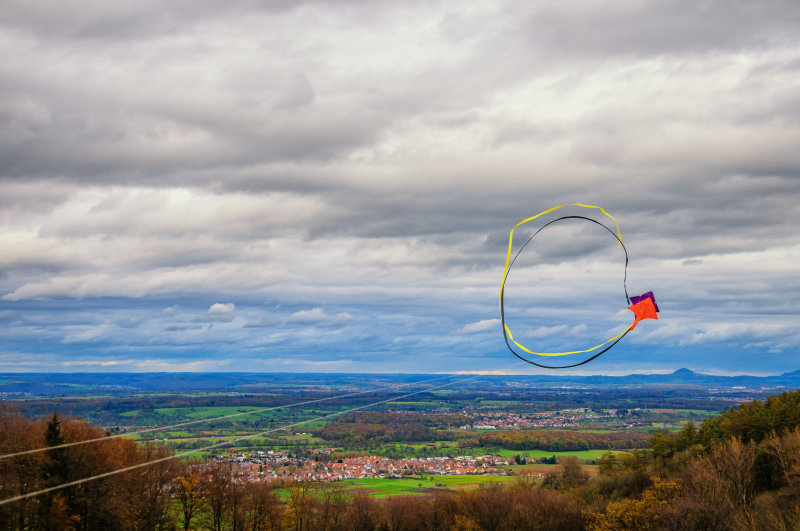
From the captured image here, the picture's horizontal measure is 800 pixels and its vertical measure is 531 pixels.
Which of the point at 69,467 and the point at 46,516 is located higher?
the point at 69,467

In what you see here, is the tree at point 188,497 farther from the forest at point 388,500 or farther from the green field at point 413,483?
the green field at point 413,483

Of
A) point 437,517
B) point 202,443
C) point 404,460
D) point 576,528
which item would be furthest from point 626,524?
point 404,460

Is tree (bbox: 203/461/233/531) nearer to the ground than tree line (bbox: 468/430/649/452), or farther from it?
farther from it

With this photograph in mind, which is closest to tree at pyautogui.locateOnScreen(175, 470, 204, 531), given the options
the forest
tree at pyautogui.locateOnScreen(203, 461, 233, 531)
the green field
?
the forest

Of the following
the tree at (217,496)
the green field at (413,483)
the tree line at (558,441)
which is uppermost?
the tree at (217,496)

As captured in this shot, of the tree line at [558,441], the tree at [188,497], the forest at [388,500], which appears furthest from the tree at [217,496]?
the tree line at [558,441]

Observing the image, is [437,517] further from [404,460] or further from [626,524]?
[404,460]

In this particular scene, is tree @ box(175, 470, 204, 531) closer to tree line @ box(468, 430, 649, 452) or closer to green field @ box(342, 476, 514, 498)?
green field @ box(342, 476, 514, 498)
